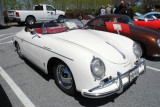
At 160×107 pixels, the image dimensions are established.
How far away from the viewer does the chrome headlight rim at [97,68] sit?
216cm

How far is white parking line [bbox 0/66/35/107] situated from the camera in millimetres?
2518

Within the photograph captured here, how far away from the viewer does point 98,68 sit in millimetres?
2209

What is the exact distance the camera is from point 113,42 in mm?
3027

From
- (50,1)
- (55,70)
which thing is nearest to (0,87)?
(55,70)

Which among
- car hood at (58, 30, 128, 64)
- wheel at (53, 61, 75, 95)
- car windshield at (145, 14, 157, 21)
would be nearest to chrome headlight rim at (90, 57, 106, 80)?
car hood at (58, 30, 128, 64)

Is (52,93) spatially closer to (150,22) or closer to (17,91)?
(17,91)

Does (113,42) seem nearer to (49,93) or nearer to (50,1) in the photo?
(49,93)

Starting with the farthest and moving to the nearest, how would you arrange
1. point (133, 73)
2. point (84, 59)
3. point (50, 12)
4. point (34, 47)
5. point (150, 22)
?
point (50, 12) < point (150, 22) < point (34, 47) < point (133, 73) < point (84, 59)

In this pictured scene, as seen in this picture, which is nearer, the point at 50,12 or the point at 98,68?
the point at 98,68

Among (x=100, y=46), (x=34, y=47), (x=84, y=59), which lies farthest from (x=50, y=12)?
(x=84, y=59)

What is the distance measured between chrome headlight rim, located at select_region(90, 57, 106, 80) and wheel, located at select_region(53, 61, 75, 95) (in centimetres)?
49

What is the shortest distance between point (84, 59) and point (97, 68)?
0.78 ft

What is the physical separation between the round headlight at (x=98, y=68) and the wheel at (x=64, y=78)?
496 millimetres

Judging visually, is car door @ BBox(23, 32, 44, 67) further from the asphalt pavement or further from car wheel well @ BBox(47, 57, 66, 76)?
the asphalt pavement
